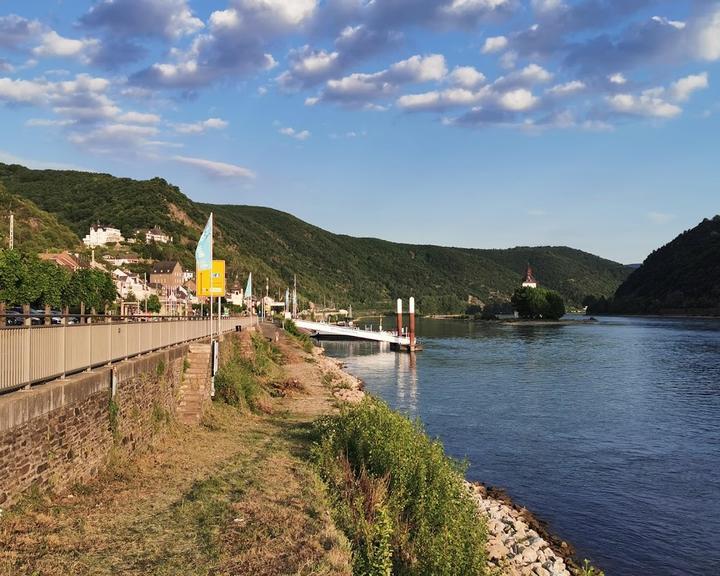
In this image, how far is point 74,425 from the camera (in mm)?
10141

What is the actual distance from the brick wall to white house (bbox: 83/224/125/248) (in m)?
156

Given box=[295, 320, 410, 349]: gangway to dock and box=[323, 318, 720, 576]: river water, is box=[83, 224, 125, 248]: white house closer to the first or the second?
box=[295, 320, 410, 349]: gangway to dock

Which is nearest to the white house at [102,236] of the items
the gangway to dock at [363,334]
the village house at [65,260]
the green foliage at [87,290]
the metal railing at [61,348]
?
the village house at [65,260]

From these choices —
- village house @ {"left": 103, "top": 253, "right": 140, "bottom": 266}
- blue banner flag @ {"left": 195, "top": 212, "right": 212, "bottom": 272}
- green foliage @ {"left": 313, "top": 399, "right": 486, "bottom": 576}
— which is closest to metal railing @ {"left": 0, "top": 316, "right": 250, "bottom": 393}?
green foliage @ {"left": 313, "top": 399, "right": 486, "bottom": 576}

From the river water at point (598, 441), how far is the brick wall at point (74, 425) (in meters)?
10.9

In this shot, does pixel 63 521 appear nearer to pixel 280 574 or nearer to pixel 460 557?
pixel 280 574

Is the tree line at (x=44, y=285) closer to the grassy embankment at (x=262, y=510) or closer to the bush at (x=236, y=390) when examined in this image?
the bush at (x=236, y=390)

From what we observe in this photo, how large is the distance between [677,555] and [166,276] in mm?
144562

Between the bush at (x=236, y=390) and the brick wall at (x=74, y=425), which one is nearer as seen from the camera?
the brick wall at (x=74, y=425)

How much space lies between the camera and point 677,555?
15.1 m

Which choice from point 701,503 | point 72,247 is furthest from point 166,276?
point 701,503

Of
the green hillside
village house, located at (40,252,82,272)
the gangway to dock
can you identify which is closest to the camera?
the gangway to dock

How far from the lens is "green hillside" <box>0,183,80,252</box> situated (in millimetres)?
114625

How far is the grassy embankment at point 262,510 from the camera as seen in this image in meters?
8.03
